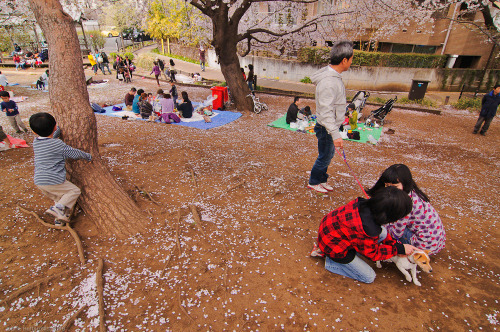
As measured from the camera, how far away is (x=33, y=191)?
14.4 feet

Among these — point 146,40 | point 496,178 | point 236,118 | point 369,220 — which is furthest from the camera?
point 146,40

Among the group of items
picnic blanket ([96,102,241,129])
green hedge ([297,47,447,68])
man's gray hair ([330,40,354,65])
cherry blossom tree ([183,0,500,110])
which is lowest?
picnic blanket ([96,102,241,129])

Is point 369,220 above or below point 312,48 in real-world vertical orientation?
below

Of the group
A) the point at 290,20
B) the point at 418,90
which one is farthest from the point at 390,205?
the point at 290,20

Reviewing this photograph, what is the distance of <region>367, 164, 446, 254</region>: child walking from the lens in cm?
287

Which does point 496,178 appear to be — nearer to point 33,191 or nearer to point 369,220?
point 369,220

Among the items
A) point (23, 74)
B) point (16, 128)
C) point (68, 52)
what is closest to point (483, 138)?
point (68, 52)

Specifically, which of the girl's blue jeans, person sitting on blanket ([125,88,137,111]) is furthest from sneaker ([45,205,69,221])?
person sitting on blanket ([125,88,137,111])

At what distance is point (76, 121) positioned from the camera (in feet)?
11.3

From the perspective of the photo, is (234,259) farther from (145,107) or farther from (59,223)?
(145,107)

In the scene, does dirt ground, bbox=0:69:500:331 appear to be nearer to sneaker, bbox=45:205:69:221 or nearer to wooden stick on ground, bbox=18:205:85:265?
wooden stick on ground, bbox=18:205:85:265

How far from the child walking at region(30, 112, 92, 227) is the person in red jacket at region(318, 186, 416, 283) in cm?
327

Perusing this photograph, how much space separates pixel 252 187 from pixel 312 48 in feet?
52.7

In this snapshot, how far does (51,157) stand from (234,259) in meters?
2.70
